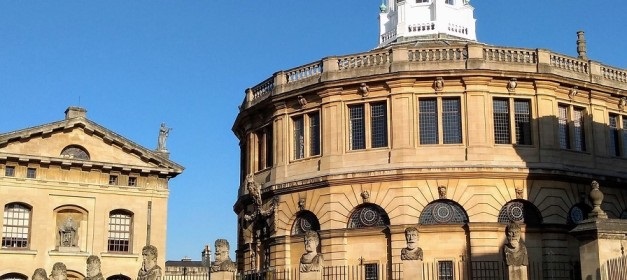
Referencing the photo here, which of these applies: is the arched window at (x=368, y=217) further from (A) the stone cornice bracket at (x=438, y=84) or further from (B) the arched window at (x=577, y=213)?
→ (B) the arched window at (x=577, y=213)

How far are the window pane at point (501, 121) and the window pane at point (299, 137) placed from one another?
843 centimetres

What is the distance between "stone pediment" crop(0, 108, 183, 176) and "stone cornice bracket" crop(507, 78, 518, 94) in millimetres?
21396

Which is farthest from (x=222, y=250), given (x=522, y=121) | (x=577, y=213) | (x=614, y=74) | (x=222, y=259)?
(x=614, y=74)

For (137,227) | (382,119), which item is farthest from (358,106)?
(137,227)

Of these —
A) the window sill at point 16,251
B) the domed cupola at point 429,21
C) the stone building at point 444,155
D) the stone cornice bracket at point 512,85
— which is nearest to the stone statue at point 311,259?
the stone building at point 444,155

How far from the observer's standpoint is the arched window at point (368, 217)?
3609 cm

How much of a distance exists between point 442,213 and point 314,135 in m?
6.87

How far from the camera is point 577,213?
36781 mm

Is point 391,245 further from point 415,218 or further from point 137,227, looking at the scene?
point 137,227

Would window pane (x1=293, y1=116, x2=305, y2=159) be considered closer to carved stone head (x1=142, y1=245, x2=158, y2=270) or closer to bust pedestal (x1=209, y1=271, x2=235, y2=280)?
bust pedestal (x1=209, y1=271, x2=235, y2=280)

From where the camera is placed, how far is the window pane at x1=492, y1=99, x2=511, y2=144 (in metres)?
36.7

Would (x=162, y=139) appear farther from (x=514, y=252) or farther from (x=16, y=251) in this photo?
(x=514, y=252)

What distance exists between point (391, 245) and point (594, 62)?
12.4 metres

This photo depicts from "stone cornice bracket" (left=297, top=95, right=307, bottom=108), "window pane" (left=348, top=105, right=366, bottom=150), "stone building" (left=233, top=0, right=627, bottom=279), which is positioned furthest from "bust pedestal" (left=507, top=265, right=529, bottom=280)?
"stone cornice bracket" (left=297, top=95, right=307, bottom=108)
